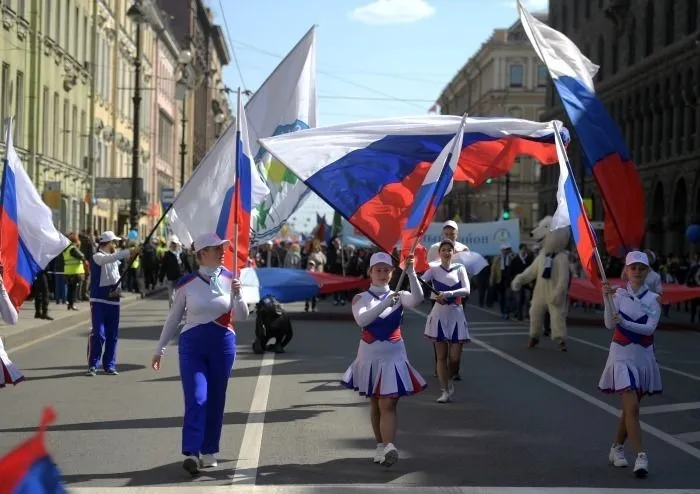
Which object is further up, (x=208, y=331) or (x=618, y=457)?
(x=208, y=331)

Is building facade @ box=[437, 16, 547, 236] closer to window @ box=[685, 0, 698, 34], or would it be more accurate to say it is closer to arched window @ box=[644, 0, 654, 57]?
arched window @ box=[644, 0, 654, 57]

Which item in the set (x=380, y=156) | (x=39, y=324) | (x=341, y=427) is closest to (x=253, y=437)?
(x=341, y=427)

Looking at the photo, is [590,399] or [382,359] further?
[590,399]

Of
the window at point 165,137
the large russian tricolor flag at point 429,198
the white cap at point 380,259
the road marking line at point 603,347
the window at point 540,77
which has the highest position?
the window at point 540,77

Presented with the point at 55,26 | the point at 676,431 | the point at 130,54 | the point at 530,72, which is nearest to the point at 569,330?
the point at 676,431

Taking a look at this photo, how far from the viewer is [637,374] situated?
877 cm

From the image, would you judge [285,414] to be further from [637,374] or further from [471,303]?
[471,303]

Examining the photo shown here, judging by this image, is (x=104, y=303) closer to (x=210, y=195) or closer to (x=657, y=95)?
(x=210, y=195)

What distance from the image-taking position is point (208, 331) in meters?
8.59

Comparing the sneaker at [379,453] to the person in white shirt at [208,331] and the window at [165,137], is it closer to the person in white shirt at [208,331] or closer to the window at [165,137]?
the person in white shirt at [208,331]

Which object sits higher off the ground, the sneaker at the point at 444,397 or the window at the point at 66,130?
the window at the point at 66,130

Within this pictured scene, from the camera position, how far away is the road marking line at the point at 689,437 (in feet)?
34.2

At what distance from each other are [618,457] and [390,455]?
1.68 m

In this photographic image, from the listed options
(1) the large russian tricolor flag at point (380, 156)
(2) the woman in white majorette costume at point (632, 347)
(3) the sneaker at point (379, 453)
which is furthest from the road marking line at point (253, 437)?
(2) the woman in white majorette costume at point (632, 347)
